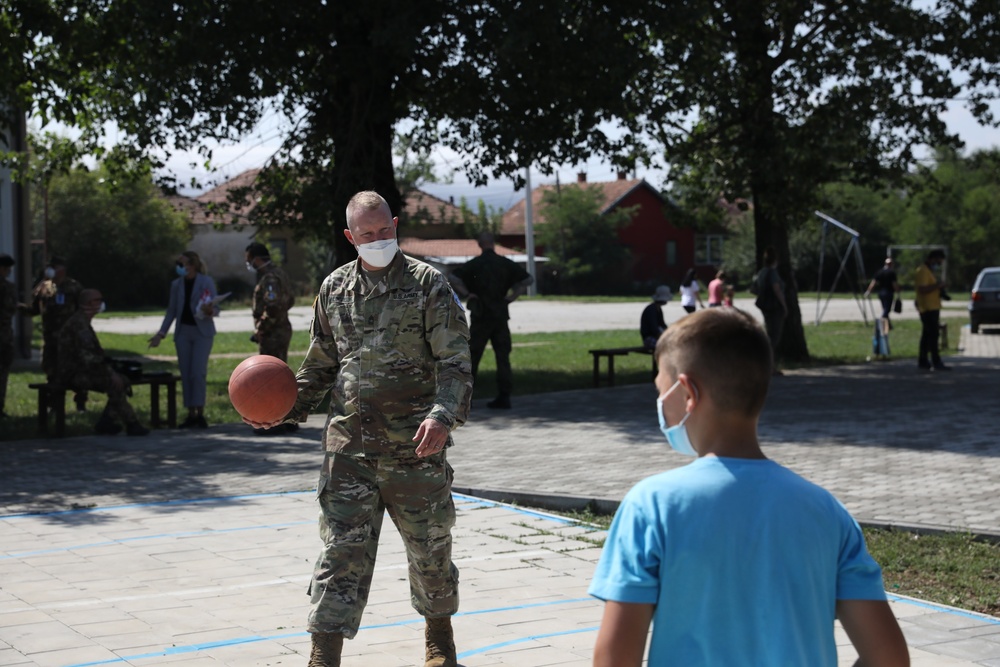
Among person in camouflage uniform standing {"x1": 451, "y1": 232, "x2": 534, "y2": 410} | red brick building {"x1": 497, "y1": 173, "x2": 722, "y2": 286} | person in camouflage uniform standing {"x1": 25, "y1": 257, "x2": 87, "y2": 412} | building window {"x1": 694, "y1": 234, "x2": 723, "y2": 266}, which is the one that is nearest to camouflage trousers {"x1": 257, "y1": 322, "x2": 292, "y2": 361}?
person in camouflage uniform standing {"x1": 451, "y1": 232, "x2": 534, "y2": 410}

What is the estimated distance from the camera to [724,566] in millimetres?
2449

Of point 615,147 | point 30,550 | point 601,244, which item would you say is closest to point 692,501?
point 30,550

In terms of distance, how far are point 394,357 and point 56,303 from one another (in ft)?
38.0

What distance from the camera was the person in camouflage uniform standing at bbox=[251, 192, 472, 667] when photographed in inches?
197

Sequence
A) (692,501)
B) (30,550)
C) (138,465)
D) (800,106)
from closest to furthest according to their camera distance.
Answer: (692,501) → (30,550) → (138,465) → (800,106)

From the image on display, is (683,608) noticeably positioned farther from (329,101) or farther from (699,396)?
(329,101)

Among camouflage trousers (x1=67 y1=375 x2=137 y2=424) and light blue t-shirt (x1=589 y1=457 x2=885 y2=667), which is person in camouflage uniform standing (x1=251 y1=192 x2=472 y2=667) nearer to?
light blue t-shirt (x1=589 y1=457 x2=885 y2=667)

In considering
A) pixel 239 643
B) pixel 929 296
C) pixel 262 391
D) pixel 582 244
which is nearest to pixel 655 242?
pixel 582 244

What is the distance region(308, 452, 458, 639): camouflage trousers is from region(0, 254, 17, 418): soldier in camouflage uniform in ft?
36.9

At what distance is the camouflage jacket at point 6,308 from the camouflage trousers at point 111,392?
2.39m

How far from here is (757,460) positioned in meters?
2.52

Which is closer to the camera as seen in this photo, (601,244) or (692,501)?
(692,501)

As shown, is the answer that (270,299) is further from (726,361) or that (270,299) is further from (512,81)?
(726,361)

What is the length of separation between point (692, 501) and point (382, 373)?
9.18 feet
